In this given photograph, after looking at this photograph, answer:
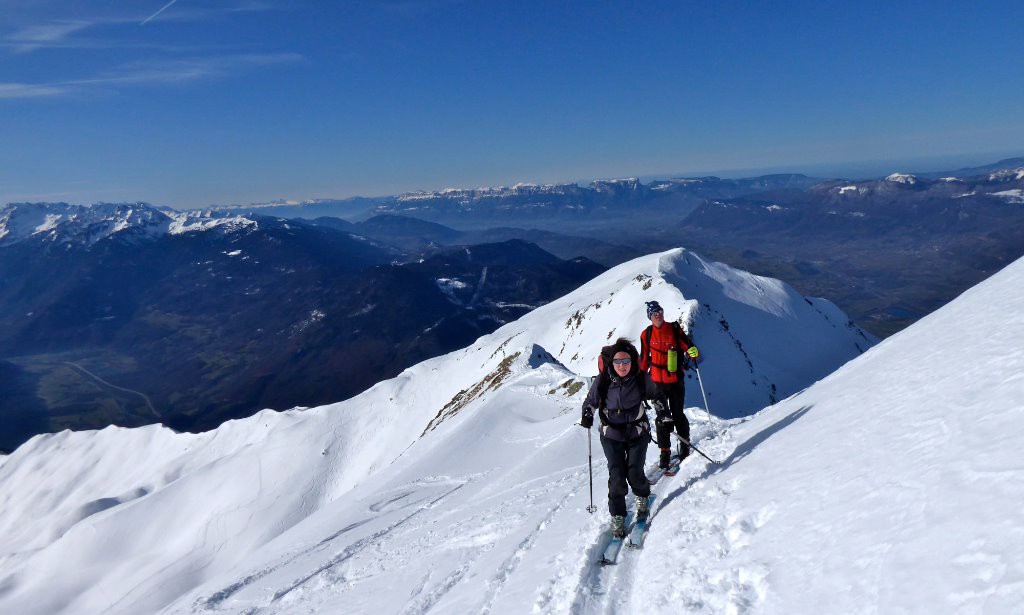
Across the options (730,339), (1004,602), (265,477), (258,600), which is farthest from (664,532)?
(265,477)

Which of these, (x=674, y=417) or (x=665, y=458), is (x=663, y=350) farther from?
(x=665, y=458)

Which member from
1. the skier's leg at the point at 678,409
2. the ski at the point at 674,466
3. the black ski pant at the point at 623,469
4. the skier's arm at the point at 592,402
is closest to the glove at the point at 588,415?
the skier's arm at the point at 592,402

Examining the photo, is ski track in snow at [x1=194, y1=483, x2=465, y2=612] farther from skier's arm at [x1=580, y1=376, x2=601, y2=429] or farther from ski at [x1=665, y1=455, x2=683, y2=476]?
skier's arm at [x1=580, y1=376, x2=601, y2=429]

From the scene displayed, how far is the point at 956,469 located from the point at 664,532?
4154 millimetres

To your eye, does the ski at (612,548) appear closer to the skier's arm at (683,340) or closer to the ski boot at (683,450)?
the ski boot at (683,450)

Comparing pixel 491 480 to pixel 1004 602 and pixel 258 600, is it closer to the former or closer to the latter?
pixel 258 600

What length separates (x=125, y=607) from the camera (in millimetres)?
33406

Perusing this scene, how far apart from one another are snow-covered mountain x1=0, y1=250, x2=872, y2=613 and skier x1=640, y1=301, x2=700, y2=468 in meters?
0.88

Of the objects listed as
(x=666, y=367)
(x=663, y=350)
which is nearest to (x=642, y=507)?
(x=666, y=367)

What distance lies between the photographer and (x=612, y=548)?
8422 millimetres

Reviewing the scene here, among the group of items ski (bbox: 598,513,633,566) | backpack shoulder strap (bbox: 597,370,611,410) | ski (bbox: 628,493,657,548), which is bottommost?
ski (bbox: 598,513,633,566)

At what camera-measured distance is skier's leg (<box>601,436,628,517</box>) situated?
28.4 feet

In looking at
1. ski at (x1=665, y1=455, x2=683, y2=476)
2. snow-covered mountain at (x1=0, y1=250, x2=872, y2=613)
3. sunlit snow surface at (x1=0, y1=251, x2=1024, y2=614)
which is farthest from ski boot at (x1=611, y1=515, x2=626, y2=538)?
ski at (x1=665, y1=455, x2=683, y2=476)

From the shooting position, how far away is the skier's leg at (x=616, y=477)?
8650mm
